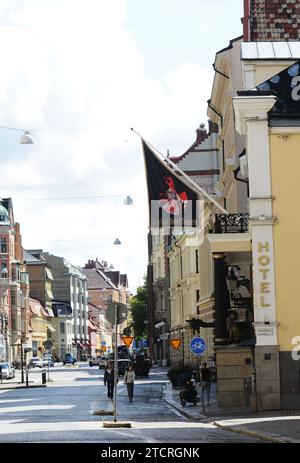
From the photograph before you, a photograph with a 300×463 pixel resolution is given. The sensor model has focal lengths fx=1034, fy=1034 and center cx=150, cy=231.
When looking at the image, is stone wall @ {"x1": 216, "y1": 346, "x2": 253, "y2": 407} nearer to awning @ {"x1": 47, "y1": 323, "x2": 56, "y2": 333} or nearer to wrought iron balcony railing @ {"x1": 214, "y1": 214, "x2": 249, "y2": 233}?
wrought iron balcony railing @ {"x1": 214, "y1": 214, "x2": 249, "y2": 233}

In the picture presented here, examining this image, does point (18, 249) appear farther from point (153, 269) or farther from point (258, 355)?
point (258, 355)

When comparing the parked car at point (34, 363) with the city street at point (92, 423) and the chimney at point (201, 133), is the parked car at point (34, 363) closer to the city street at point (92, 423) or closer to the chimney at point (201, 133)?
the chimney at point (201, 133)

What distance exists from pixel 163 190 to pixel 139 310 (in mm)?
110034

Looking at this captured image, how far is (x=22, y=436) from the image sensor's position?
21.2 meters

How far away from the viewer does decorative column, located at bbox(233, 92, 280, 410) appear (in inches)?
1178

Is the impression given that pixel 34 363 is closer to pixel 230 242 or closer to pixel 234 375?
pixel 230 242

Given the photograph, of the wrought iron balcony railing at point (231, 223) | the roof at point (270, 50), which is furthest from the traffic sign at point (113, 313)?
the roof at point (270, 50)

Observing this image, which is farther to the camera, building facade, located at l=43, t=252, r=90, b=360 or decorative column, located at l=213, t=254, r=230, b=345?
building facade, located at l=43, t=252, r=90, b=360

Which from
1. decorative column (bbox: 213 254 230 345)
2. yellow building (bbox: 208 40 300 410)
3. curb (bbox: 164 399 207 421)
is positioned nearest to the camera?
curb (bbox: 164 399 207 421)

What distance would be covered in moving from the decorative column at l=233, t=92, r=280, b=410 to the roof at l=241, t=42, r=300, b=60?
20.7 ft

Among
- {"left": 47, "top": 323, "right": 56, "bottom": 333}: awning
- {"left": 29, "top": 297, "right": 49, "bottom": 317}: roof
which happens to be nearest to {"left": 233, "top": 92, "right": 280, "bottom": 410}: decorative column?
{"left": 29, "top": 297, "right": 49, "bottom": 317}: roof

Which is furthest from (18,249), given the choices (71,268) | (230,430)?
(230,430)

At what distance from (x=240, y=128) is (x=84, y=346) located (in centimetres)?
14702

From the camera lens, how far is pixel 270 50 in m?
37.5
